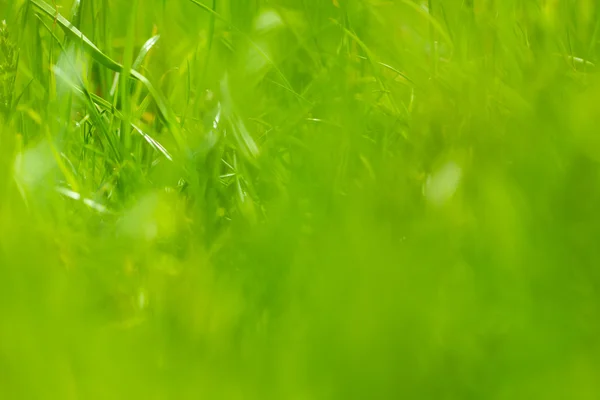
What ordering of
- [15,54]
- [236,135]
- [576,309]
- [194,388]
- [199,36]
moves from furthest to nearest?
[199,36] → [15,54] → [236,135] → [576,309] → [194,388]

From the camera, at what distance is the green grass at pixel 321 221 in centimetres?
71

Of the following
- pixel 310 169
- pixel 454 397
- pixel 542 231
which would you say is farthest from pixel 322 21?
pixel 454 397

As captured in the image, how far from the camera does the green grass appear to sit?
71 centimetres

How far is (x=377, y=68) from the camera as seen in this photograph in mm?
1434

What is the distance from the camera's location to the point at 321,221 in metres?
0.83

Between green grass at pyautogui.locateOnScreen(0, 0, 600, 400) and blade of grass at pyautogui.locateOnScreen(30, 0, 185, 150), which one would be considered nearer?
green grass at pyautogui.locateOnScreen(0, 0, 600, 400)

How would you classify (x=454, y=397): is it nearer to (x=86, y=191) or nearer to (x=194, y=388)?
(x=194, y=388)

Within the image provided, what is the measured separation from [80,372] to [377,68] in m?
0.87

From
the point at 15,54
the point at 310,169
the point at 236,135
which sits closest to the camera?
the point at 310,169

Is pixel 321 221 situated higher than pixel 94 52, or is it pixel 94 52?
pixel 321 221

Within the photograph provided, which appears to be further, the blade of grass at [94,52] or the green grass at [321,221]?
the blade of grass at [94,52]

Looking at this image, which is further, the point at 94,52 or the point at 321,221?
the point at 94,52

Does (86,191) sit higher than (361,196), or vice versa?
(361,196)

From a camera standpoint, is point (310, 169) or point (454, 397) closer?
point (454, 397)
